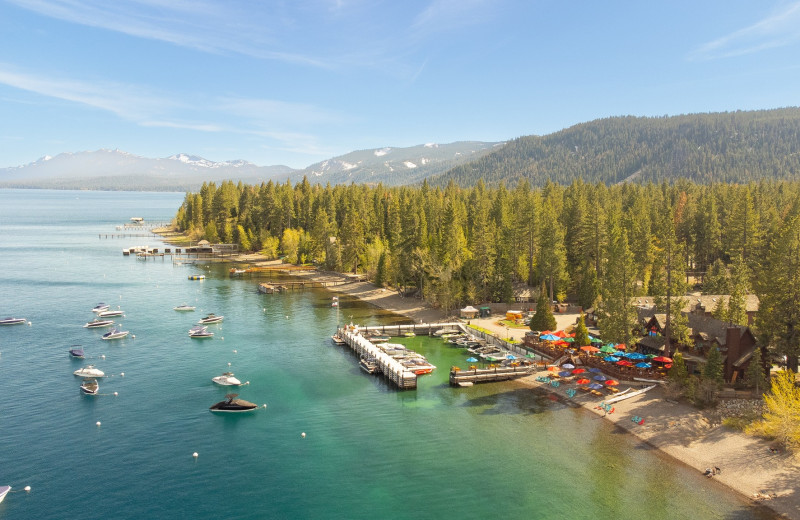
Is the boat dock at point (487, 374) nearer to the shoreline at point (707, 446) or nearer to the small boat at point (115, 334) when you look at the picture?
the shoreline at point (707, 446)

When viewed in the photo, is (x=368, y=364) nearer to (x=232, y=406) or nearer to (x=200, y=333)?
(x=232, y=406)

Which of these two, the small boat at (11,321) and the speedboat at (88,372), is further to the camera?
the small boat at (11,321)

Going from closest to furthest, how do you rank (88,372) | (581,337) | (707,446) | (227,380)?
(707,446) < (227,380) < (88,372) < (581,337)

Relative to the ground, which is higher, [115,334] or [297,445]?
[115,334]

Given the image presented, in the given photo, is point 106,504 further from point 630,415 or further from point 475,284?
point 475,284

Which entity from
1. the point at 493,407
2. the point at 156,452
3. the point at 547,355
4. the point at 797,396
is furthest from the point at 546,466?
the point at 156,452

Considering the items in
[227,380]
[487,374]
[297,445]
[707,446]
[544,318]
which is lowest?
[297,445]

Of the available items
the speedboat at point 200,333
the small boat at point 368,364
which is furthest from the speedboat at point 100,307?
the small boat at point 368,364

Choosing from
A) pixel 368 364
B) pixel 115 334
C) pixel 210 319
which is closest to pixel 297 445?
pixel 368 364

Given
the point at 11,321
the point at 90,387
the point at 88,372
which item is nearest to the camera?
the point at 90,387
